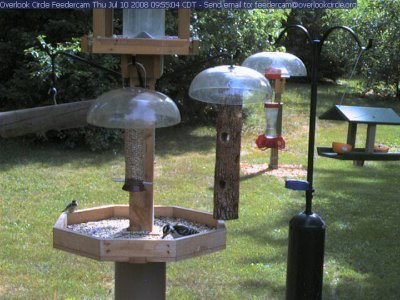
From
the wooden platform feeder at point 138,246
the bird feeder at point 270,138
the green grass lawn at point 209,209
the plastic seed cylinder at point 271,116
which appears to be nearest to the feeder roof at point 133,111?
the wooden platform feeder at point 138,246

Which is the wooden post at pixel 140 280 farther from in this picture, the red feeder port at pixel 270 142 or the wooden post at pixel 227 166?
the red feeder port at pixel 270 142

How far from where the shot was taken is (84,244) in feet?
9.11

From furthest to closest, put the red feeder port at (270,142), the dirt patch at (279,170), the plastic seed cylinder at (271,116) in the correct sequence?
the dirt patch at (279,170) < the plastic seed cylinder at (271,116) < the red feeder port at (270,142)

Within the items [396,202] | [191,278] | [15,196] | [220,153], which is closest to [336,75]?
[396,202]

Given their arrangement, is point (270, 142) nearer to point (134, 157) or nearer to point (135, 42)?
point (134, 157)

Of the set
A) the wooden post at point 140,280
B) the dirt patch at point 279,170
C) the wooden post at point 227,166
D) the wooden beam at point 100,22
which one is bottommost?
the dirt patch at point 279,170

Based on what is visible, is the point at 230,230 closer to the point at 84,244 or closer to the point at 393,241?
the point at 393,241

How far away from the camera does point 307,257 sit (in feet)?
9.28

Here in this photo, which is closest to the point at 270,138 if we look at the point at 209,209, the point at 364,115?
the point at 209,209

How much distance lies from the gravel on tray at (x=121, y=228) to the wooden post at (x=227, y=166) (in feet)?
0.47

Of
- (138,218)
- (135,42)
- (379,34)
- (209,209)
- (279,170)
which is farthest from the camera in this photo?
(379,34)

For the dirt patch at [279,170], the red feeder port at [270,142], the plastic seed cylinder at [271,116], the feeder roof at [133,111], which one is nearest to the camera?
the feeder roof at [133,111]

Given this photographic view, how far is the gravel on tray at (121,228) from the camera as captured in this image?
→ 2978 mm

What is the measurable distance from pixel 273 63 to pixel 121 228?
1.75 metres
